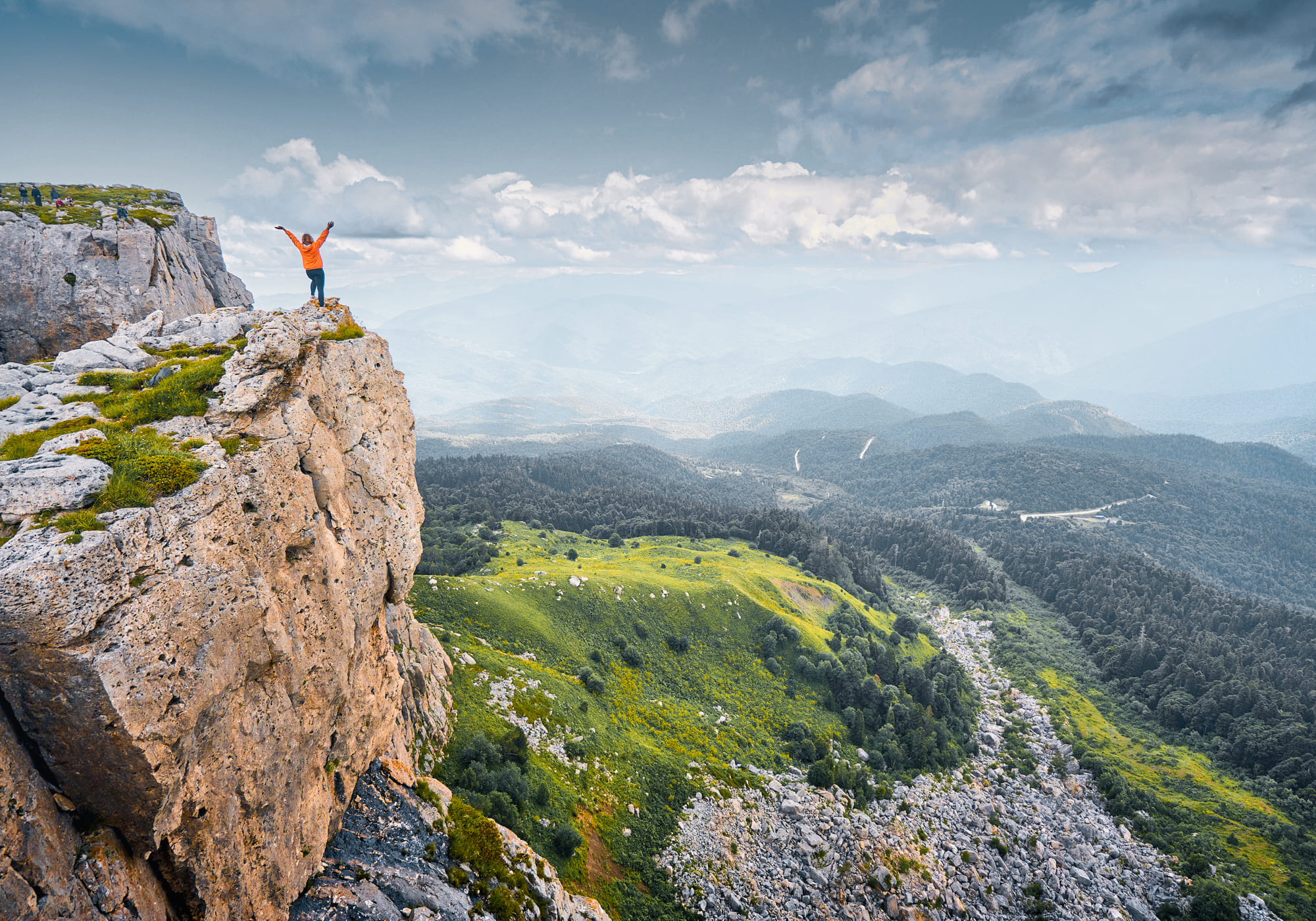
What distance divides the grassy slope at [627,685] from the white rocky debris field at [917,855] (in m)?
3.71

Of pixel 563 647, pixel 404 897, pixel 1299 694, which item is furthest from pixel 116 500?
pixel 1299 694

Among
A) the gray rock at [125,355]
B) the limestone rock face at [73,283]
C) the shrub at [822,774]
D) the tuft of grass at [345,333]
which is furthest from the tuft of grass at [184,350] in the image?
the shrub at [822,774]

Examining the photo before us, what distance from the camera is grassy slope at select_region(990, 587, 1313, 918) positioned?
54.8 meters

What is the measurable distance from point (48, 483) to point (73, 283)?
4316 centimetres

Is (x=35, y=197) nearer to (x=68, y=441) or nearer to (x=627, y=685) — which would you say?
(x=68, y=441)

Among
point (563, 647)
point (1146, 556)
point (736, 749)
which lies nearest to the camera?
point (736, 749)

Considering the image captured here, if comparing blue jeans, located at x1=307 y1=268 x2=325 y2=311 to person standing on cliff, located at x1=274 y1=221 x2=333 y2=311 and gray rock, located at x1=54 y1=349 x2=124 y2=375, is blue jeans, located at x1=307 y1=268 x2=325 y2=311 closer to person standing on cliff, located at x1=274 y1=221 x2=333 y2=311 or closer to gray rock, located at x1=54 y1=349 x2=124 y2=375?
person standing on cliff, located at x1=274 y1=221 x2=333 y2=311

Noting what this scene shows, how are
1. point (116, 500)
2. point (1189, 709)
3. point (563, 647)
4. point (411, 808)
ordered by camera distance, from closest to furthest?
point (116, 500)
point (411, 808)
point (563, 647)
point (1189, 709)

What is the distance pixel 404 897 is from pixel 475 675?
26040mm

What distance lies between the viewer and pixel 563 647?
2475 inches

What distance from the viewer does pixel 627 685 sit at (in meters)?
63.0

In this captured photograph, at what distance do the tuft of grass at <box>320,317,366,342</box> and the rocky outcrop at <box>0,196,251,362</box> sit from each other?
1820 cm

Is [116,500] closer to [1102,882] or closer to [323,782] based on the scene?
[323,782]

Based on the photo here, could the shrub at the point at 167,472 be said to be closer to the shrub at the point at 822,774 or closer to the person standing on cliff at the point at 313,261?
the person standing on cliff at the point at 313,261
